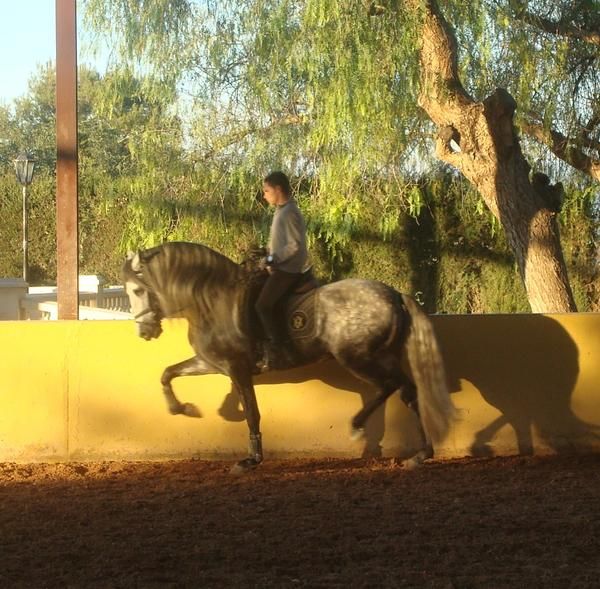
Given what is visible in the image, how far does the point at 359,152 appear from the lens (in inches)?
557

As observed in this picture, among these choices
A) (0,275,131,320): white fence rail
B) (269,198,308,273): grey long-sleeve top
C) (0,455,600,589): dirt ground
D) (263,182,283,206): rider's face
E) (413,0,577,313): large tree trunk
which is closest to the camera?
(0,455,600,589): dirt ground

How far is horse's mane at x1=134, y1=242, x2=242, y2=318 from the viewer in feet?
27.1

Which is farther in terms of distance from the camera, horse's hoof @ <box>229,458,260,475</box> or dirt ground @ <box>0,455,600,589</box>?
horse's hoof @ <box>229,458,260,475</box>

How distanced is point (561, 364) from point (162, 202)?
9085 mm

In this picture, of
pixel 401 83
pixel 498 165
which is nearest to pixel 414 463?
pixel 401 83

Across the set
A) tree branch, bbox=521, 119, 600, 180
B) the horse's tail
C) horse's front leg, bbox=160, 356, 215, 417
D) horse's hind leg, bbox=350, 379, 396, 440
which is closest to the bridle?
horse's front leg, bbox=160, 356, 215, 417

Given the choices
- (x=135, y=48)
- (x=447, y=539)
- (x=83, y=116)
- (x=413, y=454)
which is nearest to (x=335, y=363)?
(x=413, y=454)

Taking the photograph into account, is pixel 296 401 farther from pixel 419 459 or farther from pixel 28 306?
pixel 28 306

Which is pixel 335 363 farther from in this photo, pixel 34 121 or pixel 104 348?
pixel 34 121

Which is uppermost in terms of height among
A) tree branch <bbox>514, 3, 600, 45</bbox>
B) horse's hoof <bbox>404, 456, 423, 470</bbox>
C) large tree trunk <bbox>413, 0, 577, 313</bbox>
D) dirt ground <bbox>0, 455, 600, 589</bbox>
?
tree branch <bbox>514, 3, 600, 45</bbox>

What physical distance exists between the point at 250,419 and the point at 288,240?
54.4 inches

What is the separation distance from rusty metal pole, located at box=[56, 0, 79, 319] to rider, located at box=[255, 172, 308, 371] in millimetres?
1822

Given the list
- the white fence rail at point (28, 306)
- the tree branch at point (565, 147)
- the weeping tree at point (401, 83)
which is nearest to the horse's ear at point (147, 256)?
the weeping tree at point (401, 83)

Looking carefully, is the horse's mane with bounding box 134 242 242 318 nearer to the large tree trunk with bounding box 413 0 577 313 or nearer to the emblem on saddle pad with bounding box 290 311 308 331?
the emblem on saddle pad with bounding box 290 311 308 331
